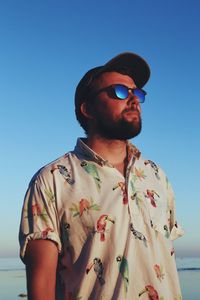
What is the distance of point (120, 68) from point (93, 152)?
1.20m

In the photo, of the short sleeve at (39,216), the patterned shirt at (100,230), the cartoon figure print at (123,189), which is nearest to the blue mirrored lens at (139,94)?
the patterned shirt at (100,230)

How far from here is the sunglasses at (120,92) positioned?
471 centimetres

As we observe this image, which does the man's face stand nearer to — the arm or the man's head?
the man's head

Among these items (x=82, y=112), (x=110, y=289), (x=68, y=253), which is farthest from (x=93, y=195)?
(x=82, y=112)

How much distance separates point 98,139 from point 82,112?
577 mm

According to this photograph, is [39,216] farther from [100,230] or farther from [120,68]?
[120,68]

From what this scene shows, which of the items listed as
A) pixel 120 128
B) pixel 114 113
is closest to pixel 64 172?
pixel 120 128

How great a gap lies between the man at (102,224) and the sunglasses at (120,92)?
23 millimetres

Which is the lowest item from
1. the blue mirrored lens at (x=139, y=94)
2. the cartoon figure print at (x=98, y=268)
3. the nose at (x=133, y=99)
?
the cartoon figure print at (x=98, y=268)

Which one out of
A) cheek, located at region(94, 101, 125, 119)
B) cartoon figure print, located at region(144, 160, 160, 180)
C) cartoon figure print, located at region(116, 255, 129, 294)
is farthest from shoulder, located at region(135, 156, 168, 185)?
cartoon figure print, located at region(116, 255, 129, 294)

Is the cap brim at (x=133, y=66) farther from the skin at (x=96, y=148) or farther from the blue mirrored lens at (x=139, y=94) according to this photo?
the blue mirrored lens at (x=139, y=94)

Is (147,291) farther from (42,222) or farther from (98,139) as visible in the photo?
(98,139)

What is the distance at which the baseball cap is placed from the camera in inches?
195

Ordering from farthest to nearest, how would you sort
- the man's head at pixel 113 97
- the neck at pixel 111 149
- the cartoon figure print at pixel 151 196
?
the man's head at pixel 113 97 < the neck at pixel 111 149 < the cartoon figure print at pixel 151 196
